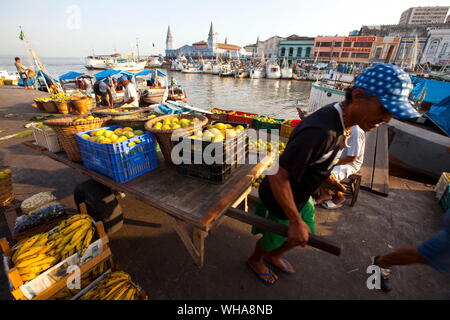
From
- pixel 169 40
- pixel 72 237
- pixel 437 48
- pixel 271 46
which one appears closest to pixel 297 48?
pixel 271 46

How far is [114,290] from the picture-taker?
2.21 metres

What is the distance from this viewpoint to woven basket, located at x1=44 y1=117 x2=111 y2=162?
3027 millimetres

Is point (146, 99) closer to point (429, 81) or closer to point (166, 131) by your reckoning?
point (166, 131)

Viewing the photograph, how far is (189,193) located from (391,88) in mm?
2209

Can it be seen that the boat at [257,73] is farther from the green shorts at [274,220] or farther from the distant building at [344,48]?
the green shorts at [274,220]

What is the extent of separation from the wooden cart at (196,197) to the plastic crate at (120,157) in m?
0.09

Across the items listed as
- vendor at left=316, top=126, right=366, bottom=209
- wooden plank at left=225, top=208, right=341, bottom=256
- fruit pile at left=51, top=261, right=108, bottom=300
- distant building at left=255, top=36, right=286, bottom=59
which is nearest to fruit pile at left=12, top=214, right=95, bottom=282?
fruit pile at left=51, top=261, right=108, bottom=300

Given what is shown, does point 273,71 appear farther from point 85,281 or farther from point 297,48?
point 85,281

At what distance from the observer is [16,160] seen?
659 centimetres

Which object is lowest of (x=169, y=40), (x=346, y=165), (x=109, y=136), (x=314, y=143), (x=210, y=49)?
(x=346, y=165)

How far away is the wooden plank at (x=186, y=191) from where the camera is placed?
2.13m

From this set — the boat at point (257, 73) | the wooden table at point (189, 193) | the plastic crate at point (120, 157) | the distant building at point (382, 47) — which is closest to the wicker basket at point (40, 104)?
the wooden table at point (189, 193)
